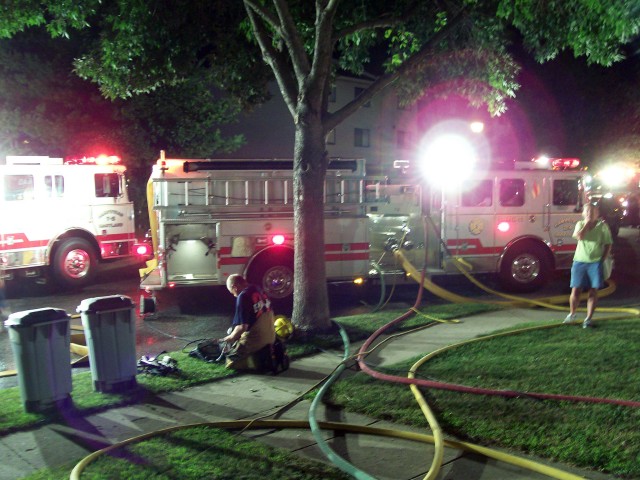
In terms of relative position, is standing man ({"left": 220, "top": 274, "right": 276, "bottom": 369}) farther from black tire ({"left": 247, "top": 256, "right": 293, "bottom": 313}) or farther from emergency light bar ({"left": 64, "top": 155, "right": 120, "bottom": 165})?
emergency light bar ({"left": 64, "top": 155, "right": 120, "bottom": 165})

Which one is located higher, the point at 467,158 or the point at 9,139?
the point at 9,139

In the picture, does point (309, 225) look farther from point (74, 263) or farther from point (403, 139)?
point (403, 139)

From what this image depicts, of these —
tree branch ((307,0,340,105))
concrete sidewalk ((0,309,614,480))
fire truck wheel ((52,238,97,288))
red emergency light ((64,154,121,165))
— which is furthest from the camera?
red emergency light ((64,154,121,165))

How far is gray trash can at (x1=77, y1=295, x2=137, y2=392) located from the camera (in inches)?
249

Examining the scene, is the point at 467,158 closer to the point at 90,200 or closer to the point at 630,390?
the point at 630,390

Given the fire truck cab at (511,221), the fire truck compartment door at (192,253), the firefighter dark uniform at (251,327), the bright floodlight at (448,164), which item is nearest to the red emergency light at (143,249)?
the fire truck compartment door at (192,253)

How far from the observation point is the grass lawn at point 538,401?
4.74 m

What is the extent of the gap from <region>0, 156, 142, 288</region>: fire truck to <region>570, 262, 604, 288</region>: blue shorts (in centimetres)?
960

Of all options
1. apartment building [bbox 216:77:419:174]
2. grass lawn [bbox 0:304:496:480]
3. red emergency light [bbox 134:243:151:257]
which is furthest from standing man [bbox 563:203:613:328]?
apartment building [bbox 216:77:419:174]

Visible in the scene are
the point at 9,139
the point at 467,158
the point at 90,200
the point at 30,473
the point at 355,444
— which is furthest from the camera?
the point at 9,139

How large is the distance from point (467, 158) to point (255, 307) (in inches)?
242

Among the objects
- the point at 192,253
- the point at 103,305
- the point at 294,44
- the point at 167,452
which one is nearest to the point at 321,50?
the point at 294,44

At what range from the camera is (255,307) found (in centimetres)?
687

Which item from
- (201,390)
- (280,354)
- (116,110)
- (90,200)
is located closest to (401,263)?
(280,354)
